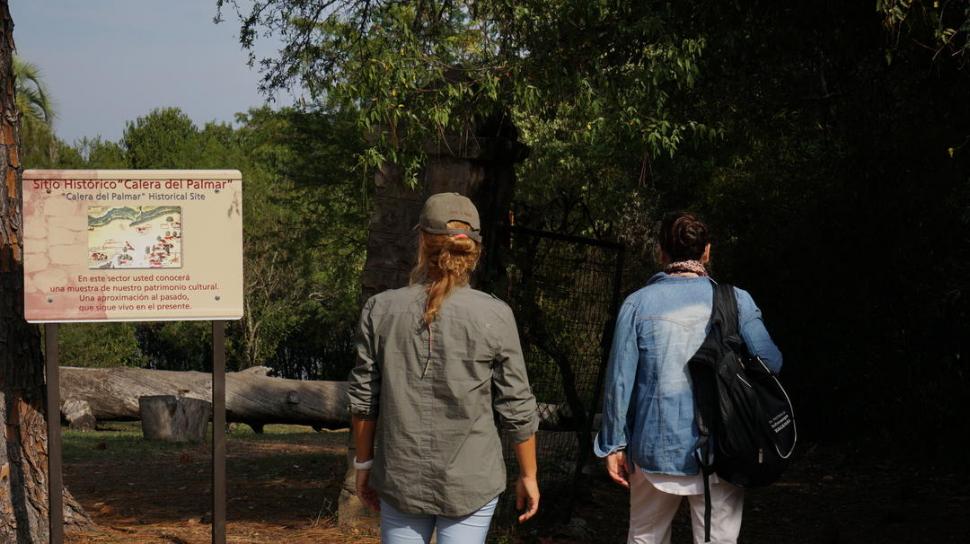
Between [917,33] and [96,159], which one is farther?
[96,159]

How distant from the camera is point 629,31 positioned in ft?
24.6

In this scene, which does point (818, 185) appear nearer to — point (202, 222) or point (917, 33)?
point (917, 33)

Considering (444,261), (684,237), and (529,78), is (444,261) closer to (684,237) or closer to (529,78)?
(684,237)

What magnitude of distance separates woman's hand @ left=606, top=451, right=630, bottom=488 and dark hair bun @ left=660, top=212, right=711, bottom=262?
804mm

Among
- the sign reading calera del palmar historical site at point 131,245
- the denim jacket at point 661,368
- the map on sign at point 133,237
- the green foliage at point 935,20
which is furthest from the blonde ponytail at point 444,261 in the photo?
the green foliage at point 935,20

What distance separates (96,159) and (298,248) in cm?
1925

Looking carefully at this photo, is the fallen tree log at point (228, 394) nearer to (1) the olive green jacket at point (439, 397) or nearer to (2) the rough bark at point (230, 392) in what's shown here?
(2) the rough bark at point (230, 392)

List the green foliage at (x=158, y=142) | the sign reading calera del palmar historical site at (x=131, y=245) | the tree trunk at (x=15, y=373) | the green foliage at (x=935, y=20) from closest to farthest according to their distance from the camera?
the sign reading calera del palmar historical site at (x=131, y=245) → the tree trunk at (x=15, y=373) → the green foliage at (x=935, y=20) → the green foliage at (x=158, y=142)

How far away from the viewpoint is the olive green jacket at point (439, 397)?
137 inches

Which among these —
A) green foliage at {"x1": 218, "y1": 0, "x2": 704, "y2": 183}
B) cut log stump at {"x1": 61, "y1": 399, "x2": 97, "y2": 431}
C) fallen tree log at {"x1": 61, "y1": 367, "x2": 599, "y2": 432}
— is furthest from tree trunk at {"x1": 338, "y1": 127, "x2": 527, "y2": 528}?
cut log stump at {"x1": 61, "y1": 399, "x2": 97, "y2": 431}

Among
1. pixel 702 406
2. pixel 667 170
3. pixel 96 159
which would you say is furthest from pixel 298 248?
pixel 702 406

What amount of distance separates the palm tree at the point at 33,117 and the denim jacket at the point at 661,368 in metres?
36.0

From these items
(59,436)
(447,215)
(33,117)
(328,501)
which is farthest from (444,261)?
(33,117)

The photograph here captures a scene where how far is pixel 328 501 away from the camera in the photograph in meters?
8.48
